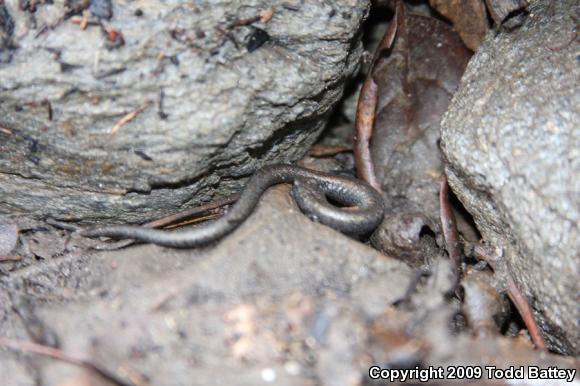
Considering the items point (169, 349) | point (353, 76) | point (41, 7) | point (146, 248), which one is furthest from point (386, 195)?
point (41, 7)

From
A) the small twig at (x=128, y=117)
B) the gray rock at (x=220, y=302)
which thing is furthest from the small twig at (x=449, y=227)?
the small twig at (x=128, y=117)

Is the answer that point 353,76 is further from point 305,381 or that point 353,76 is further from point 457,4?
point 305,381

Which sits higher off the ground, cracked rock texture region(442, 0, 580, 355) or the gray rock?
cracked rock texture region(442, 0, 580, 355)

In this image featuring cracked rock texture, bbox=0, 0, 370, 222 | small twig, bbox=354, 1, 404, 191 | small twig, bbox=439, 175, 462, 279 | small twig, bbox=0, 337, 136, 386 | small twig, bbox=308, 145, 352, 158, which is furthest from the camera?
small twig, bbox=308, 145, 352, 158

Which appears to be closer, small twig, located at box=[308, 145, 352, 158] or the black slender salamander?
the black slender salamander

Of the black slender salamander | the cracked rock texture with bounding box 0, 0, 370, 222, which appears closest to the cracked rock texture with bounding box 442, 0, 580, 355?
the black slender salamander

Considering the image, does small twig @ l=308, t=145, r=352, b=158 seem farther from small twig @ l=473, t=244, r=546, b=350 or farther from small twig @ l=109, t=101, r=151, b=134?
small twig @ l=109, t=101, r=151, b=134

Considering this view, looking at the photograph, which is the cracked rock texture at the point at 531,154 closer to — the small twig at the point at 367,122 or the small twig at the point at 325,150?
the small twig at the point at 367,122
